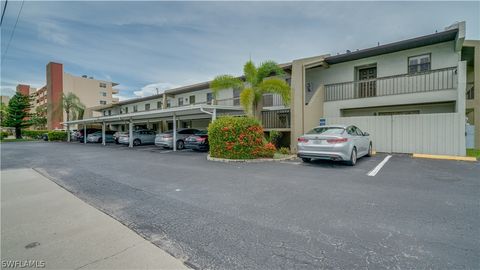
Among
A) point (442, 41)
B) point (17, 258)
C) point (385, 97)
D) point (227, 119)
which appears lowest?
point (17, 258)

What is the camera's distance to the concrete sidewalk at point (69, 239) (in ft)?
8.23

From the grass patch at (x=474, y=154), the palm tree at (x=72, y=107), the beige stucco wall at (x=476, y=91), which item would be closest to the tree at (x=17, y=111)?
the palm tree at (x=72, y=107)

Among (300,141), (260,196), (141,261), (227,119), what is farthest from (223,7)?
(141,261)

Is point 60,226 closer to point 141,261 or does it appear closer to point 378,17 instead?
point 141,261

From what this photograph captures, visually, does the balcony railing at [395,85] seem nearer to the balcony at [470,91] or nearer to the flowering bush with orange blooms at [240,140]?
the balcony at [470,91]

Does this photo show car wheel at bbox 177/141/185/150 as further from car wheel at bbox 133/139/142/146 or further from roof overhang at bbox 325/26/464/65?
roof overhang at bbox 325/26/464/65

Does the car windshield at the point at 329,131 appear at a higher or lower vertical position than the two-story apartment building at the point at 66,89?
lower

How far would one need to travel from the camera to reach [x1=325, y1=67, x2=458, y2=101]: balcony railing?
432 inches

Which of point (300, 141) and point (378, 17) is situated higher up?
point (378, 17)

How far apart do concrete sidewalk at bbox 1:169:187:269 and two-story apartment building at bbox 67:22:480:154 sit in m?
9.60

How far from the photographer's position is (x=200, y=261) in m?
2.46

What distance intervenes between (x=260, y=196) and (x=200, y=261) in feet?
8.19

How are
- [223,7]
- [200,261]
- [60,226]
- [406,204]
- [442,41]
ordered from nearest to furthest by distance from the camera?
[200,261] → [60,226] → [406,204] → [223,7] → [442,41]

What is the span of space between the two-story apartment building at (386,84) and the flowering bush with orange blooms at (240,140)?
2350 millimetres
